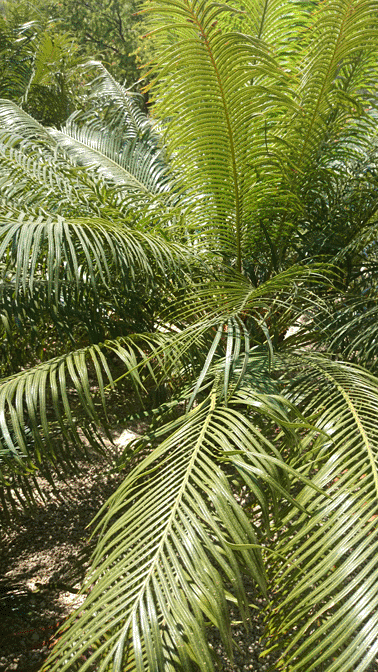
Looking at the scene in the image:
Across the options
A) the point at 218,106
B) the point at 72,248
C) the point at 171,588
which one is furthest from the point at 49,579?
the point at 218,106

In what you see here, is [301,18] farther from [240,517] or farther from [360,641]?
[360,641]

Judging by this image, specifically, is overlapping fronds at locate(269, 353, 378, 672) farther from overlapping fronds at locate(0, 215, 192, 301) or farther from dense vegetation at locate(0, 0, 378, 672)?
overlapping fronds at locate(0, 215, 192, 301)

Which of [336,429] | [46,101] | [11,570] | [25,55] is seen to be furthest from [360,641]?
[25,55]

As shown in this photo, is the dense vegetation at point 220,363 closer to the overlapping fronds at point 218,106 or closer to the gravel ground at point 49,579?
the overlapping fronds at point 218,106

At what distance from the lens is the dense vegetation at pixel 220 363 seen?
0.85 metres

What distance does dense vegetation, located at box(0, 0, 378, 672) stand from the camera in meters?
0.85

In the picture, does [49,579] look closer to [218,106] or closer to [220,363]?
[220,363]

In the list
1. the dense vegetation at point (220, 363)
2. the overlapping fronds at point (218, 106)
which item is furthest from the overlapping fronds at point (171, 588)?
the overlapping fronds at point (218, 106)

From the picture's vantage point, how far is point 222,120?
152cm

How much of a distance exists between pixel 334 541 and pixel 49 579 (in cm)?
121

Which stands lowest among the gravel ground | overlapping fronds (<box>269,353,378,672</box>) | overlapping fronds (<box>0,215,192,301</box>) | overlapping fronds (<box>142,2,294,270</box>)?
the gravel ground

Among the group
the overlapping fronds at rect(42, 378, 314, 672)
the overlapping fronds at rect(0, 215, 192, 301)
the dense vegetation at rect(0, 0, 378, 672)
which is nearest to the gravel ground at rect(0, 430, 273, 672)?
the dense vegetation at rect(0, 0, 378, 672)

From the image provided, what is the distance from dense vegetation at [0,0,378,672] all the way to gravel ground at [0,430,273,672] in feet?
0.48

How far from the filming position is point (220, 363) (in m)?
1.39
